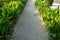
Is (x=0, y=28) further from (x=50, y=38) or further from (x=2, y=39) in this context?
(x=50, y=38)

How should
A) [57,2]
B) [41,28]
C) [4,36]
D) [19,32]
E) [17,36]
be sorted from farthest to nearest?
[57,2], [41,28], [19,32], [17,36], [4,36]

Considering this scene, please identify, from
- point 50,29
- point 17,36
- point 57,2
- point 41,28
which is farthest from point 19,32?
point 57,2

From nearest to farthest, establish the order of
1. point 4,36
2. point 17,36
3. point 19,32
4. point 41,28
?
point 4,36
point 17,36
point 19,32
point 41,28

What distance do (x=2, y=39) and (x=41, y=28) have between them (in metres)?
2.95

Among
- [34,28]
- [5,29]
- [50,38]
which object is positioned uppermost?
[5,29]

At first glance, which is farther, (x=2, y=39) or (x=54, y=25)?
(x=54, y=25)

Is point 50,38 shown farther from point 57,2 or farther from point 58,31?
point 57,2

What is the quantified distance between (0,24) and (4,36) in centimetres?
38

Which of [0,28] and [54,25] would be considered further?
[54,25]

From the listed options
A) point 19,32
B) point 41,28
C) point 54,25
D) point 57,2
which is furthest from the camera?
point 57,2

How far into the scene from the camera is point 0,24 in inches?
215

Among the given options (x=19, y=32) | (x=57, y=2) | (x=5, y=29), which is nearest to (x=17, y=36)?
(x=19, y=32)

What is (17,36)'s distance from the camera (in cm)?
677

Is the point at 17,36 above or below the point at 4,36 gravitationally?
below
